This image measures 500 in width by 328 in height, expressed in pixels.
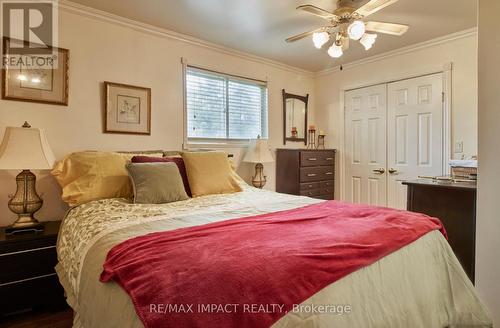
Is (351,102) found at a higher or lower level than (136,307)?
higher

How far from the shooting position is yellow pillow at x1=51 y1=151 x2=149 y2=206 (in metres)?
2.13

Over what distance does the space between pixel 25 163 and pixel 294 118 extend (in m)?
3.37

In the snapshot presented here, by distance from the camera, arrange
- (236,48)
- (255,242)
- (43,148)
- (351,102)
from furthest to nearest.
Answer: (351,102)
(236,48)
(43,148)
(255,242)

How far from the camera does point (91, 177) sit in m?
2.19

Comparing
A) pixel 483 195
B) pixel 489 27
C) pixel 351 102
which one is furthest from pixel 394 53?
pixel 483 195

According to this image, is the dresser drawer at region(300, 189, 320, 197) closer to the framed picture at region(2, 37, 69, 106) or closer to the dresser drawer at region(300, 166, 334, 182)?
the dresser drawer at region(300, 166, 334, 182)

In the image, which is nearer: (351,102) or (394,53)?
(394,53)

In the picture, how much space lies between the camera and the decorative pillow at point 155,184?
2.11m

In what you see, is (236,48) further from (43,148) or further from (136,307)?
(136,307)

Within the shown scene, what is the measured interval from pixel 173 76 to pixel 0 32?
145cm

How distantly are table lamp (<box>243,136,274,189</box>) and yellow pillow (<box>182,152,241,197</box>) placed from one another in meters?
0.77

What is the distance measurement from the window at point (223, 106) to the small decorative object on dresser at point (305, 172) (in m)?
0.53

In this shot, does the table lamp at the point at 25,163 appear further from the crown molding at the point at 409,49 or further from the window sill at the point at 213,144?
the crown molding at the point at 409,49

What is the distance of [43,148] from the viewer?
81.3 inches
